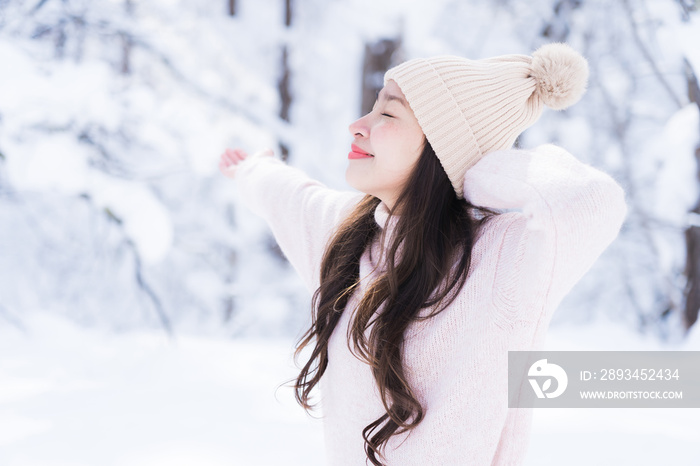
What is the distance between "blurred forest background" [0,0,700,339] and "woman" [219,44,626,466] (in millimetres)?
1358

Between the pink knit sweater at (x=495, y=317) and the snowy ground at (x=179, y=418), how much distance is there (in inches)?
26.2

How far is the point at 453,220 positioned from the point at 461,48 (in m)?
2.12

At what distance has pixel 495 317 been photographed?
0.79 m

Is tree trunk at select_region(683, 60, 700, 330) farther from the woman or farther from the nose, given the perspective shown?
the nose

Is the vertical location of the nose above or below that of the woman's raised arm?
above

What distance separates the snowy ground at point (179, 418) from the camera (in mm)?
1437

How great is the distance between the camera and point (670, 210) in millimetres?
2434

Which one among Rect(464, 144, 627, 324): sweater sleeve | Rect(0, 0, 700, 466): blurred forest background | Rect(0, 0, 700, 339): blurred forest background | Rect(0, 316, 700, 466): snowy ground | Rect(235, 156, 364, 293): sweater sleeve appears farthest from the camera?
Rect(0, 0, 700, 339): blurred forest background

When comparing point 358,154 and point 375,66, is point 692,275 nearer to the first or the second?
point 375,66

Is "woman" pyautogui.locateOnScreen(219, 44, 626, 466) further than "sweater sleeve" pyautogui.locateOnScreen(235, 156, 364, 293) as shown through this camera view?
No

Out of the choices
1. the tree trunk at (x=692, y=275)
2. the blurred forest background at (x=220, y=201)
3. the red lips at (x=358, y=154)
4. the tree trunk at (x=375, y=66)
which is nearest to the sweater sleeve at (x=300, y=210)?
the red lips at (x=358, y=154)

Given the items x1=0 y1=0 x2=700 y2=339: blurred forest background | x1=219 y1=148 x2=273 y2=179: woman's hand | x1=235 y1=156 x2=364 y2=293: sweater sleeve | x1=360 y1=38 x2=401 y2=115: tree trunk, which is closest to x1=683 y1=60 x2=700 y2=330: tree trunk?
x1=0 y1=0 x2=700 y2=339: blurred forest background

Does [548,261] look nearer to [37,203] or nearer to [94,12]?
[94,12]

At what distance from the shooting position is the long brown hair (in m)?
0.85
